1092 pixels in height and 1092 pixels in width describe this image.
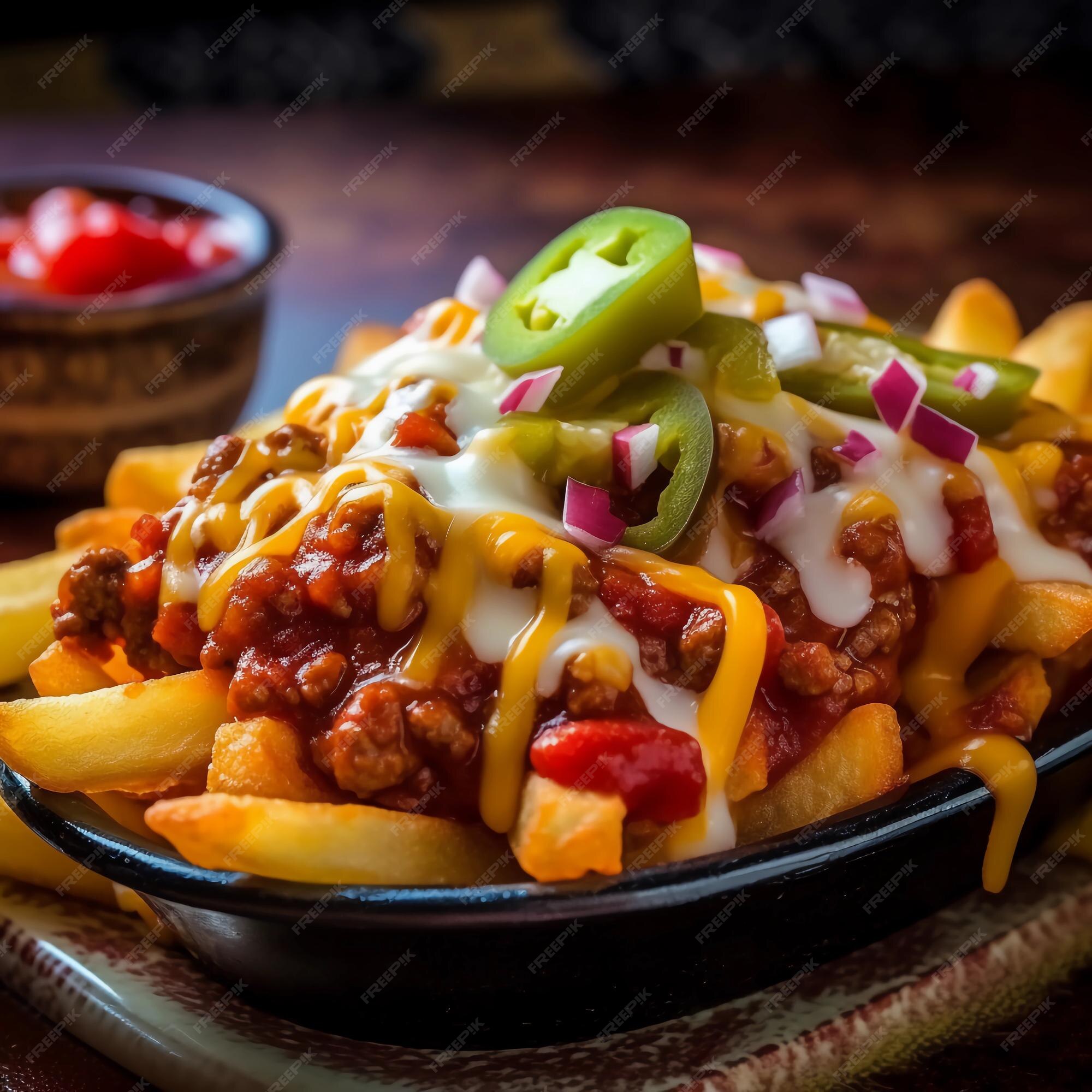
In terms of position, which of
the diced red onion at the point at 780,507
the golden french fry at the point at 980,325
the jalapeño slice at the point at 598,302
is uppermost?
the jalapeño slice at the point at 598,302

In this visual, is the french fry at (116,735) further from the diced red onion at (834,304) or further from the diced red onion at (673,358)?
the diced red onion at (834,304)

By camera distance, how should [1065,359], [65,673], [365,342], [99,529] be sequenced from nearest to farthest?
[65,673] < [99,529] < [1065,359] < [365,342]

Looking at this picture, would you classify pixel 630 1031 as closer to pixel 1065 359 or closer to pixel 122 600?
pixel 122 600

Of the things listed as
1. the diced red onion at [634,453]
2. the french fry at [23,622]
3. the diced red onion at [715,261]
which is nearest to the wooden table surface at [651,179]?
the french fry at [23,622]

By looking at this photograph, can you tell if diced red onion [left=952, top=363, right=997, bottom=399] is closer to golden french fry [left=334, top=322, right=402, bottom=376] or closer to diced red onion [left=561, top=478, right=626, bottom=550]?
diced red onion [left=561, top=478, right=626, bottom=550]

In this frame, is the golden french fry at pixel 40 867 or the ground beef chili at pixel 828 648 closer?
the ground beef chili at pixel 828 648

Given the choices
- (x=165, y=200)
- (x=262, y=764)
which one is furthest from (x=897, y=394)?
(x=165, y=200)

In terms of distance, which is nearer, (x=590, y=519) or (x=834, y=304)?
(x=590, y=519)
